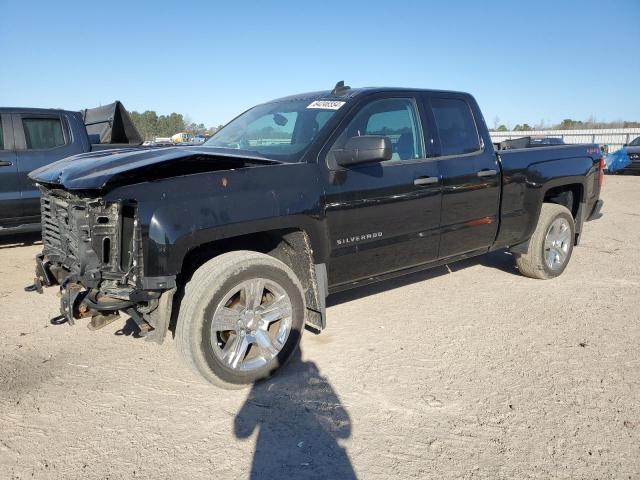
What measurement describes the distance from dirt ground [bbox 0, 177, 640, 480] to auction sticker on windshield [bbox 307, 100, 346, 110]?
181 cm

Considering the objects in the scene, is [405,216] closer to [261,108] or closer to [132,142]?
[261,108]

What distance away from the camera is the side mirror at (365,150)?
3.33 meters

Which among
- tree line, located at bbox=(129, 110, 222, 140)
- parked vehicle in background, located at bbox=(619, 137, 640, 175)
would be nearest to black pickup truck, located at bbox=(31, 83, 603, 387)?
parked vehicle in background, located at bbox=(619, 137, 640, 175)

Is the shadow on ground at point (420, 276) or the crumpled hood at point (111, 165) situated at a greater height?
the crumpled hood at point (111, 165)

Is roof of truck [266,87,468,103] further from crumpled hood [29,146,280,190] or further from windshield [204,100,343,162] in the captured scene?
crumpled hood [29,146,280,190]

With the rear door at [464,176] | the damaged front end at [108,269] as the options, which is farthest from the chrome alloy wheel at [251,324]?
the rear door at [464,176]

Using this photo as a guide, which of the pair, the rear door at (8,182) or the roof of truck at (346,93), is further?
the rear door at (8,182)

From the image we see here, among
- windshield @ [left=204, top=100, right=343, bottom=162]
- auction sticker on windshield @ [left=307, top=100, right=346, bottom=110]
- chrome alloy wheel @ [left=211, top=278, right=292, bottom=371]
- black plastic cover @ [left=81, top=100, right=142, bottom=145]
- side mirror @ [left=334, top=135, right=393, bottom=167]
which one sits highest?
black plastic cover @ [left=81, top=100, right=142, bottom=145]

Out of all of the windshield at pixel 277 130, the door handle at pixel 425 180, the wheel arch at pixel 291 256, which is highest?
the windshield at pixel 277 130

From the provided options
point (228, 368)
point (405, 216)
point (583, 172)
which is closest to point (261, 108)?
point (405, 216)

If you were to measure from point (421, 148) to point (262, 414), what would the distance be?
2.46m

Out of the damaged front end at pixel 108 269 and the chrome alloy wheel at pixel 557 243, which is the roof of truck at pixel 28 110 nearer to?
the damaged front end at pixel 108 269

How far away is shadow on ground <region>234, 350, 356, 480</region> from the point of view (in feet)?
7.92

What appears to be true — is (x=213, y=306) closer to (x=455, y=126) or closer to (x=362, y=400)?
(x=362, y=400)
